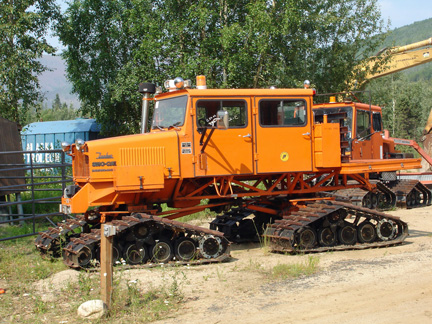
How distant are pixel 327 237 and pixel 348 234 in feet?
1.63

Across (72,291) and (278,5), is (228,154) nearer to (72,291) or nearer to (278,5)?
(72,291)

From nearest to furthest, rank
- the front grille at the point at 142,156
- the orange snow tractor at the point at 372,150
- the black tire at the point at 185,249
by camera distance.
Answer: the front grille at the point at 142,156 < the black tire at the point at 185,249 < the orange snow tractor at the point at 372,150

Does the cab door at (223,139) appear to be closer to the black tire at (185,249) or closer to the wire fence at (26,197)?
the black tire at (185,249)

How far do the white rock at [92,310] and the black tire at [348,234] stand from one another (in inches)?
224

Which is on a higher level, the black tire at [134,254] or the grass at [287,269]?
the black tire at [134,254]

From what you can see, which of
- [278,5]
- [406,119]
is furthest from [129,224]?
[406,119]

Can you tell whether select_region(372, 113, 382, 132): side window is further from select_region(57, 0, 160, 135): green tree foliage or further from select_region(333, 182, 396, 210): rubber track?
select_region(57, 0, 160, 135): green tree foliage

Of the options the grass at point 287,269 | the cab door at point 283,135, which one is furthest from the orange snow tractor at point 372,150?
the grass at point 287,269

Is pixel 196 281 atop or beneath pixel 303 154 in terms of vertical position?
beneath

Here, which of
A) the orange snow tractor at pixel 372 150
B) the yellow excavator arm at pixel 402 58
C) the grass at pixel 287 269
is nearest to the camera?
the grass at pixel 287 269

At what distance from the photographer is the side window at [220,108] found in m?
10.4

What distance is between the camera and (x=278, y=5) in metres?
24.8

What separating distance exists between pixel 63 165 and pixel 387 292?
29.1ft

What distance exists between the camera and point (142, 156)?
32.5 ft
